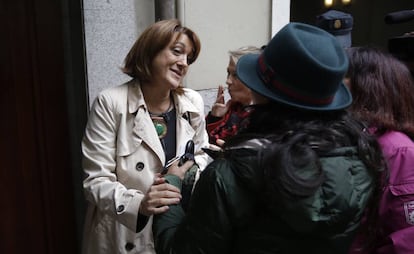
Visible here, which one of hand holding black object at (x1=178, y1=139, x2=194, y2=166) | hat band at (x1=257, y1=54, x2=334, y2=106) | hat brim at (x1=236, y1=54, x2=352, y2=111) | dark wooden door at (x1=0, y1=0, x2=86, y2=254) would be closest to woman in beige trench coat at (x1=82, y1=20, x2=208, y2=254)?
hand holding black object at (x1=178, y1=139, x2=194, y2=166)

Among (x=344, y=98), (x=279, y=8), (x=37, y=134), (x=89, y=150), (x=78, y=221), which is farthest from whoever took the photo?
(x=279, y=8)

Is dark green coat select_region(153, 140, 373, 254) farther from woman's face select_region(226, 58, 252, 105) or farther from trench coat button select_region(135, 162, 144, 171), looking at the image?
woman's face select_region(226, 58, 252, 105)

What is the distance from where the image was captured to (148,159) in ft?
7.36

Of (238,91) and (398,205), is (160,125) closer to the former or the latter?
(238,91)

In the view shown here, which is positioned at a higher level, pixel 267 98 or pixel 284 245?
pixel 267 98

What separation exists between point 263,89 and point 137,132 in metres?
0.93

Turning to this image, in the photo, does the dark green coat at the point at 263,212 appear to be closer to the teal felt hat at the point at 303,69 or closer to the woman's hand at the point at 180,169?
the teal felt hat at the point at 303,69

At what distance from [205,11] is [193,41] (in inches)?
51.9

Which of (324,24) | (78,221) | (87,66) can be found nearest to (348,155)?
(324,24)

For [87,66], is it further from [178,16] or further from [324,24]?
[324,24]

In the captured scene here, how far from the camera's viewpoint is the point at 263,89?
1468mm

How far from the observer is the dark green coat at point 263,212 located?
1340 millimetres

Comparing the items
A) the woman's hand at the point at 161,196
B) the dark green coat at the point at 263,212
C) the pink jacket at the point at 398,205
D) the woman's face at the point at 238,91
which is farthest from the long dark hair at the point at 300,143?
the woman's face at the point at 238,91

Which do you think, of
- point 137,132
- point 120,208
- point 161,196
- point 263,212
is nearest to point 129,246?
point 120,208
